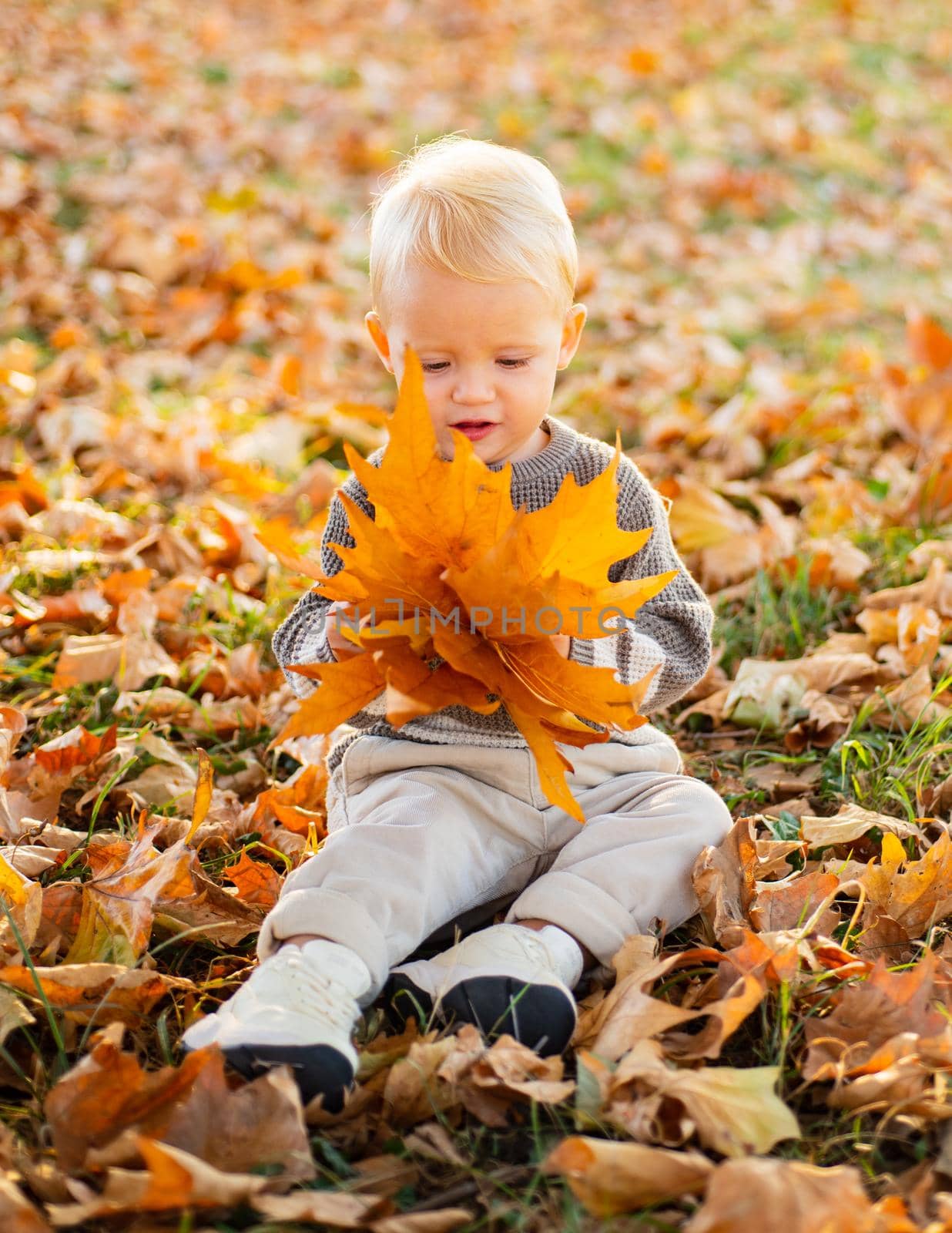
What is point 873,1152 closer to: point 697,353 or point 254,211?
point 697,353

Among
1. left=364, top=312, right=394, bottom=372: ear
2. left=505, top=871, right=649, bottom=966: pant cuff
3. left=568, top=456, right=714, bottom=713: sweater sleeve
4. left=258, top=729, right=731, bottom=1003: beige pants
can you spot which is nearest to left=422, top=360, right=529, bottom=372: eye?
left=364, top=312, right=394, bottom=372: ear

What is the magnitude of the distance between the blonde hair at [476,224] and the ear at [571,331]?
0.20 feet

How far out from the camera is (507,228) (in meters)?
1.67

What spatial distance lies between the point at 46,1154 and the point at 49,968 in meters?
0.24

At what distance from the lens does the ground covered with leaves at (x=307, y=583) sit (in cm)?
119

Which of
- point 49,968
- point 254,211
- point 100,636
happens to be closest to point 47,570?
point 100,636

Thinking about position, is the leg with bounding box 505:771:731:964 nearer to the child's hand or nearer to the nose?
the child's hand

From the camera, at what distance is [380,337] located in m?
1.87

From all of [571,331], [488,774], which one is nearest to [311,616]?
[488,774]

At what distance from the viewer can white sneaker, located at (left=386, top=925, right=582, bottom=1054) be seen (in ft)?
4.44

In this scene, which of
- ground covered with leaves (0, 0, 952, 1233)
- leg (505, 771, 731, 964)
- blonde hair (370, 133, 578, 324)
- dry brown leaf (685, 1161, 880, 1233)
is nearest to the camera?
dry brown leaf (685, 1161, 880, 1233)

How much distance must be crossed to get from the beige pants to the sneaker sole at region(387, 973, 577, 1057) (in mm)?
110

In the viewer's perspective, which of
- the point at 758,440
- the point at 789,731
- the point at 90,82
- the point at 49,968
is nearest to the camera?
the point at 49,968

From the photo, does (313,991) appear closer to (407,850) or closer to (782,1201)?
(407,850)
